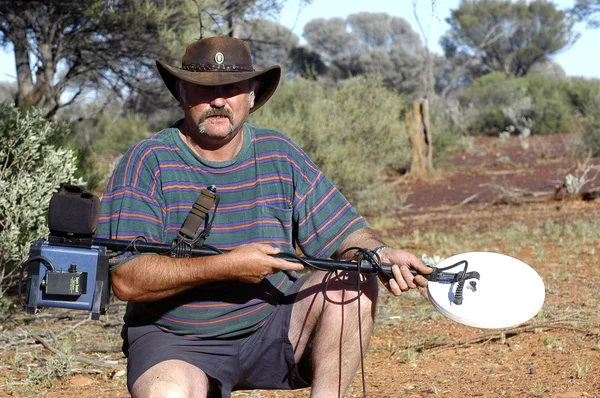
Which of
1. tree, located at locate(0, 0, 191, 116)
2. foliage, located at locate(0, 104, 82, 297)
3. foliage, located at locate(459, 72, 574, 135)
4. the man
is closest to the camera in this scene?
the man

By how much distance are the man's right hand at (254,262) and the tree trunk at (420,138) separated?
13962 mm

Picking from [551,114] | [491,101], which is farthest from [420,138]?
[491,101]

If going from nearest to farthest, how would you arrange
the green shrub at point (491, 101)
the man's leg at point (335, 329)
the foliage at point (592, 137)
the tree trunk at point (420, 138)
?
the man's leg at point (335, 329) → the tree trunk at point (420, 138) → the foliage at point (592, 137) → the green shrub at point (491, 101)

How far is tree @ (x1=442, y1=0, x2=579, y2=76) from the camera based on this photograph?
5059cm

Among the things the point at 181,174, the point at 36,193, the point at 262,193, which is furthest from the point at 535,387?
the point at 36,193

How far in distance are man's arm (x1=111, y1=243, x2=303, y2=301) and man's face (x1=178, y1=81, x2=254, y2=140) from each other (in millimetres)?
486

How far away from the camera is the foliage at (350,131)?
10899 millimetres

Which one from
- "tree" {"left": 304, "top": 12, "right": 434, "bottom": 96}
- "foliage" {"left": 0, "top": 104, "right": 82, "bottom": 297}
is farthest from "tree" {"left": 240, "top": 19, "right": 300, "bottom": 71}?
"foliage" {"left": 0, "top": 104, "right": 82, "bottom": 297}

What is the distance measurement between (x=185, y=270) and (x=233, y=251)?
17 cm

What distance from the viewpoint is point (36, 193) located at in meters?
5.52

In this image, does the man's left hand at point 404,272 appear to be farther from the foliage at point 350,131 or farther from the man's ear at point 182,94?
the foliage at point 350,131

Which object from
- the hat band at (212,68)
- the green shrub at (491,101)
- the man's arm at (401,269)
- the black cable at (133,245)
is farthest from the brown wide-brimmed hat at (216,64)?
the green shrub at (491,101)

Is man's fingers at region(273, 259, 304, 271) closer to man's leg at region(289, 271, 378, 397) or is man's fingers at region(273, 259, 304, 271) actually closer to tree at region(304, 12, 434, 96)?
man's leg at region(289, 271, 378, 397)

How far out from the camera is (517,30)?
50812mm
